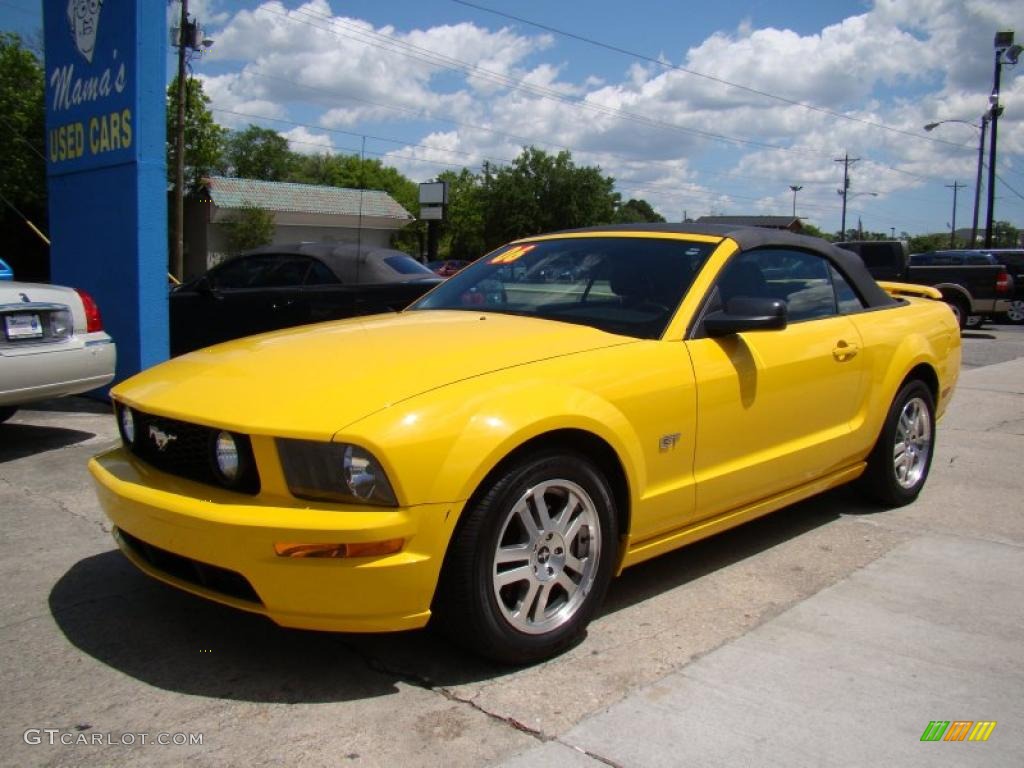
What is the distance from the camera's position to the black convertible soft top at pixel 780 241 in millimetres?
4129

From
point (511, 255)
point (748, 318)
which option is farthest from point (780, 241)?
point (511, 255)

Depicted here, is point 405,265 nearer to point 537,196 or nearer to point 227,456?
point 227,456

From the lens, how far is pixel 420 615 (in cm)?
274

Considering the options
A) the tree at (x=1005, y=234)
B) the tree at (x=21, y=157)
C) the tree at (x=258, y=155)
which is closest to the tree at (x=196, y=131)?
the tree at (x=21, y=157)

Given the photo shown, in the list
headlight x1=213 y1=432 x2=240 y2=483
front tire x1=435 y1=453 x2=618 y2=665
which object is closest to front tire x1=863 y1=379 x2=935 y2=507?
front tire x1=435 y1=453 x2=618 y2=665

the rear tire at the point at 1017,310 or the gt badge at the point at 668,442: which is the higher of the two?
the rear tire at the point at 1017,310

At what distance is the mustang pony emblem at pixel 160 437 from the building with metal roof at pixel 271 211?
39.0m

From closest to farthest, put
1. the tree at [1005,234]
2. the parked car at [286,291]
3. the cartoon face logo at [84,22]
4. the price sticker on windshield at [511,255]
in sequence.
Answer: the price sticker on windshield at [511,255]
the cartoon face logo at [84,22]
the parked car at [286,291]
the tree at [1005,234]

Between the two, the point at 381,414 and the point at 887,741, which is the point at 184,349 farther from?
the point at 887,741

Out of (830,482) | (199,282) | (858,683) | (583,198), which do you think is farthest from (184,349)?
(583,198)

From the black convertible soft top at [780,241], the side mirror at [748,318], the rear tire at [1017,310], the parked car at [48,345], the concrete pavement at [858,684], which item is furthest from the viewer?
the rear tire at [1017,310]

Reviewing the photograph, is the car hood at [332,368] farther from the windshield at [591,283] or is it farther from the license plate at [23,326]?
A: the license plate at [23,326]

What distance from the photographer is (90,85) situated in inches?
300

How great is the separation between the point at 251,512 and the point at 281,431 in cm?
26
